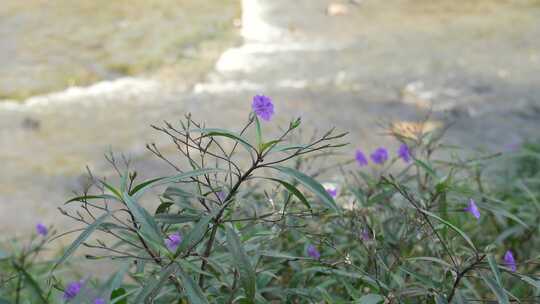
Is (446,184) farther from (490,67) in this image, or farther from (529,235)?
(490,67)

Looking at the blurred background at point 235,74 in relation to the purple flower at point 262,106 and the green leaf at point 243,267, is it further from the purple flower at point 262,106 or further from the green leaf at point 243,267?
the green leaf at point 243,267

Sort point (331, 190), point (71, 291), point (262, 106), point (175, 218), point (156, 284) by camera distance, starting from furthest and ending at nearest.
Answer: point (331, 190) → point (71, 291) → point (262, 106) → point (175, 218) → point (156, 284)

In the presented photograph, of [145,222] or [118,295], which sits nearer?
[145,222]

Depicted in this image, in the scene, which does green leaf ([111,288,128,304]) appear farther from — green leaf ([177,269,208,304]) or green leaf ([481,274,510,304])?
green leaf ([481,274,510,304])

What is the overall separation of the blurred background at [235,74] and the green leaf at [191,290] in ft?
5.28

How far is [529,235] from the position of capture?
Result: 2021 millimetres

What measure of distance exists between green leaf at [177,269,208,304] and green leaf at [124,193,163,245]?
0.06m

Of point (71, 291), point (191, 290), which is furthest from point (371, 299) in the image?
point (71, 291)

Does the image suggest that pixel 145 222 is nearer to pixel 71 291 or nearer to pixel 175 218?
pixel 175 218

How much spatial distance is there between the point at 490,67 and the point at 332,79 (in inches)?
32.6

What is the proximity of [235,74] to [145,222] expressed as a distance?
9.51 ft

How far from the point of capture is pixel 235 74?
389cm

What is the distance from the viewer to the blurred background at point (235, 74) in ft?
10.3

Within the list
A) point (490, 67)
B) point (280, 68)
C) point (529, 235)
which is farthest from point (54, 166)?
point (490, 67)
